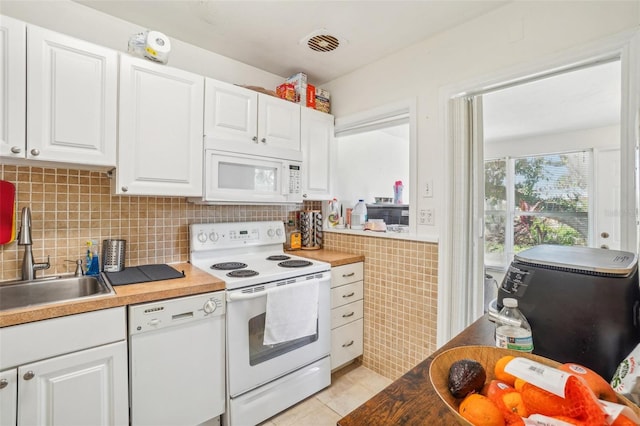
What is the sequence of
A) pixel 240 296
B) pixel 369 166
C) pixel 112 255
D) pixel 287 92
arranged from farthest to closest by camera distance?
pixel 369 166 < pixel 287 92 < pixel 112 255 < pixel 240 296

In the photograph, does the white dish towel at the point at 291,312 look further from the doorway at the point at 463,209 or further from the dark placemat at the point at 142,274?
the doorway at the point at 463,209

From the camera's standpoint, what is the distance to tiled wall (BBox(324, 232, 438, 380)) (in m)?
2.01

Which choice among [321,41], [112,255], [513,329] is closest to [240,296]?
[112,255]

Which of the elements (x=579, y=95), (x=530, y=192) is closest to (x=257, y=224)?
(x=579, y=95)

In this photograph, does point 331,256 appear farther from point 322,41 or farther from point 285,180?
point 322,41

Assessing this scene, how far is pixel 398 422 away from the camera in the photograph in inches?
22.9

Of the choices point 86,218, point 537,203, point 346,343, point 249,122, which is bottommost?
point 346,343

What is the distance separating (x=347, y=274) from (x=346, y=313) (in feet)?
0.98

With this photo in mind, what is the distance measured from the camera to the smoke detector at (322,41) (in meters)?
1.94

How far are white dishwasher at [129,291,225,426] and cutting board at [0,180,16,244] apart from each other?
78 cm

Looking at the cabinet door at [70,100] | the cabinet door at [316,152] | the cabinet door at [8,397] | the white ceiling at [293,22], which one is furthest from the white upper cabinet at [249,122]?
the cabinet door at [8,397]

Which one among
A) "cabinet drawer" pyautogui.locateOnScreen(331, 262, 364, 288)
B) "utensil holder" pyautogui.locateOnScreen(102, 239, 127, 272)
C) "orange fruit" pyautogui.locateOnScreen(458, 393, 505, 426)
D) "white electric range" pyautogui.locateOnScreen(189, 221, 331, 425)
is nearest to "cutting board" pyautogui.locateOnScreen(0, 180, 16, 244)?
"utensil holder" pyautogui.locateOnScreen(102, 239, 127, 272)

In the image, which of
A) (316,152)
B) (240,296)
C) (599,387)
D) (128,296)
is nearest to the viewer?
(599,387)

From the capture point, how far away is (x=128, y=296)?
133cm
